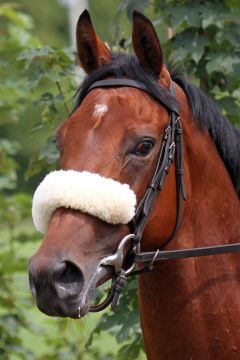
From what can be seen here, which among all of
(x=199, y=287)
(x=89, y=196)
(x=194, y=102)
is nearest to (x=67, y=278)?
(x=89, y=196)

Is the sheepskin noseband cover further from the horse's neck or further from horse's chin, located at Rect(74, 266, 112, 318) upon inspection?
the horse's neck

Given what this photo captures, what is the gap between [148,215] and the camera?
12.2 ft

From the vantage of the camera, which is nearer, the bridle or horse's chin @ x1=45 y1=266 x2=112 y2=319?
horse's chin @ x1=45 y1=266 x2=112 y2=319

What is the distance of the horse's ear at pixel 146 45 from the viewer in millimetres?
3877

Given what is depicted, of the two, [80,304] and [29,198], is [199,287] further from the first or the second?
[29,198]

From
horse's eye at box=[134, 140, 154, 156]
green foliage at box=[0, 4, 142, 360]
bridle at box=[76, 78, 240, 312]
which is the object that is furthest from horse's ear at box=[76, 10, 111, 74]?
green foliage at box=[0, 4, 142, 360]

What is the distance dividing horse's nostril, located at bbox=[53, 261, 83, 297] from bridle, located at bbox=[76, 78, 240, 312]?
0.46 feet

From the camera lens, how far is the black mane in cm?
388

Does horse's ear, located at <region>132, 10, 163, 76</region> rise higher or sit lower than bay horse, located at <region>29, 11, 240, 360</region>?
higher

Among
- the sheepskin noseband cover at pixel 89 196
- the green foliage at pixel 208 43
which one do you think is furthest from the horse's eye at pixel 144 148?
the green foliage at pixel 208 43

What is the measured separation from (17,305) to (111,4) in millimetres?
45335

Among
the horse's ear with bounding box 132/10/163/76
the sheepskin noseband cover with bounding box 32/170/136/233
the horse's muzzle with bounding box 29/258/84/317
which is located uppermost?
the horse's ear with bounding box 132/10/163/76

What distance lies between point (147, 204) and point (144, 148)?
0.22m

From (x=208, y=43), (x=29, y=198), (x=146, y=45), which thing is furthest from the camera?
(x=29, y=198)
